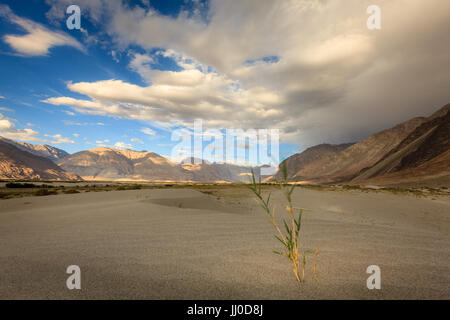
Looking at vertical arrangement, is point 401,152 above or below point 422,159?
above

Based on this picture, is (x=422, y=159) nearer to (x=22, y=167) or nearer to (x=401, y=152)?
(x=401, y=152)

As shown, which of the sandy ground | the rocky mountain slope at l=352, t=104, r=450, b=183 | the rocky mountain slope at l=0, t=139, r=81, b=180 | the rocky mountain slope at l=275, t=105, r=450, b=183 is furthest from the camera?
the rocky mountain slope at l=0, t=139, r=81, b=180

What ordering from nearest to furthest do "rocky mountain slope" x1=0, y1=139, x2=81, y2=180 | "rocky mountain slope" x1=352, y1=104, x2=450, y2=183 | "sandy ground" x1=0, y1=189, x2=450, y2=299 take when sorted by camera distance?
1. "sandy ground" x1=0, y1=189, x2=450, y2=299
2. "rocky mountain slope" x1=352, y1=104, x2=450, y2=183
3. "rocky mountain slope" x1=0, y1=139, x2=81, y2=180

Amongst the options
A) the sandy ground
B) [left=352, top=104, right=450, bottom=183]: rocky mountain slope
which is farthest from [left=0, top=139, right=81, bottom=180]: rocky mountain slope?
[left=352, top=104, right=450, bottom=183]: rocky mountain slope

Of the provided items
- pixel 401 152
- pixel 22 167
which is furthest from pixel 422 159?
pixel 22 167

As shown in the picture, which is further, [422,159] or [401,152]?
[401,152]

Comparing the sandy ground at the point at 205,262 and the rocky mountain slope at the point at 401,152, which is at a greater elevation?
the rocky mountain slope at the point at 401,152

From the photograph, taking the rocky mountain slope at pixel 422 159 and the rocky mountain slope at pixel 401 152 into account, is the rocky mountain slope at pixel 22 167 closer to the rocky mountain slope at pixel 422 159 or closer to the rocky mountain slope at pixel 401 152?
the rocky mountain slope at pixel 401 152

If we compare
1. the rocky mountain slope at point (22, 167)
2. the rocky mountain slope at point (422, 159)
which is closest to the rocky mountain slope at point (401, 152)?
the rocky mountain slope at point (422, 159)

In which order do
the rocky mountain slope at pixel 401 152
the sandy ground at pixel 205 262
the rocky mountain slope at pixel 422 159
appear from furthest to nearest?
1. the rocky mountain slope at pixel 401 152
2. the rocky mountain slope at pixel 422 159
3. the sandy ground at pixel 205 262

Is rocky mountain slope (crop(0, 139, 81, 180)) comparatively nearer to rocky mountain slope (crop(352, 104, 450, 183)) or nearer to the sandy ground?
the sandy ground

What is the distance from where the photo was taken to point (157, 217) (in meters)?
6.48

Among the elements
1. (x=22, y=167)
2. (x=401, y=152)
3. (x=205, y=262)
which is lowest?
(x=205, y=262)

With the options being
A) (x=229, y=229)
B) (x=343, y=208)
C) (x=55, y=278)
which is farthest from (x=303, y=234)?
(x=343, y=208)
